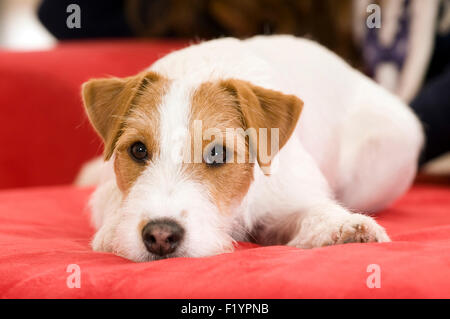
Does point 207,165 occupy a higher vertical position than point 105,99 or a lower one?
lower

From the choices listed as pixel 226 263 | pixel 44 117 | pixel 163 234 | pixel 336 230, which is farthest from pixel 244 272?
pixel 44 117

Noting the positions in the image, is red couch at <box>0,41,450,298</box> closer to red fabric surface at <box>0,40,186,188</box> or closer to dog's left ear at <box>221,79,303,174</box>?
dog's left ear at <box>221,79,303,174</box>

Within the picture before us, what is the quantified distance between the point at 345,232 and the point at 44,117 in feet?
8.21

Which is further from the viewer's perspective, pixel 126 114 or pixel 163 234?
pixel 126 114

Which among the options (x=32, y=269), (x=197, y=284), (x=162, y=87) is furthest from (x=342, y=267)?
(x=162, y=87)

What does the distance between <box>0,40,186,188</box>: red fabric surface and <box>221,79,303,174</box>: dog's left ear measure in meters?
1.83

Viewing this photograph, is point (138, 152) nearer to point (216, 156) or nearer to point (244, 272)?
point (216, 156)

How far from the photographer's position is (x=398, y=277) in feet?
4.15

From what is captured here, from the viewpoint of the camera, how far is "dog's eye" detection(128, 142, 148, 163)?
179 centimetres

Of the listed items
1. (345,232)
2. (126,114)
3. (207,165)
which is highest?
(126,114)

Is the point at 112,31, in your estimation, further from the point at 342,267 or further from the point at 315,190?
the point at 342,267

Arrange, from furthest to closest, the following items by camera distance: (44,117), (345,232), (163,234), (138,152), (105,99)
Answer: (44,117)
(105,99)
(138,152)
(345,232)
(163,234)

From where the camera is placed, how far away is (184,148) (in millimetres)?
1723
